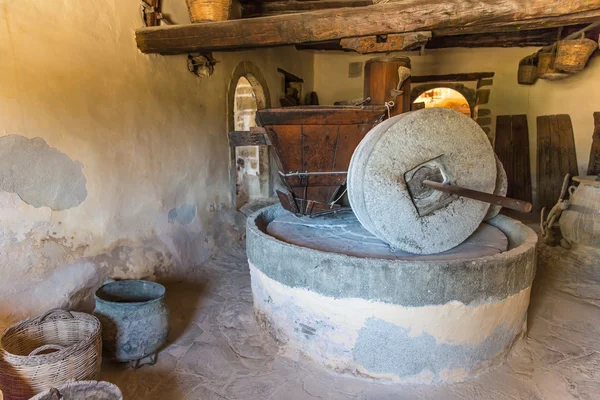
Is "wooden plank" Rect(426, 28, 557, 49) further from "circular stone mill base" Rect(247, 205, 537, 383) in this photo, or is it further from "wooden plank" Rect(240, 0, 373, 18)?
"circular stone mill base" Rect(247, 205, 537, 383)

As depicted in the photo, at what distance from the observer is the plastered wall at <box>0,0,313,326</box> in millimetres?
2311

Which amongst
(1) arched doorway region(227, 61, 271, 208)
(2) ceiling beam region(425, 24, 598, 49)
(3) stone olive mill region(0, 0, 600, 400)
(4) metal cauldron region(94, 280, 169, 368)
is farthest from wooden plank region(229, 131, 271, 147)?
(2) ceiling beam region(425, 24, 598, 49)

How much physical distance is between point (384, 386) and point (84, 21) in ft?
10.1

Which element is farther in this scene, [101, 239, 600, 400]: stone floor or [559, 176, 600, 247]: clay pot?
[559, 176, 600, 247]: clay pot

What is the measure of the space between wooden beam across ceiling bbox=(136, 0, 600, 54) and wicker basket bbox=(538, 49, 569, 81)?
8.09 feet

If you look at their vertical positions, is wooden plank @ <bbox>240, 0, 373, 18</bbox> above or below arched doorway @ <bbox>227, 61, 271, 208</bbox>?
above

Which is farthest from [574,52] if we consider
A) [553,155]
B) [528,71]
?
[553,155]

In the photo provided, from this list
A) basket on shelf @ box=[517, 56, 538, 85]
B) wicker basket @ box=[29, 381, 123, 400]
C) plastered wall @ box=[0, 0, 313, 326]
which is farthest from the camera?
basket on shelf @ box=[517, 56, 538, 85]

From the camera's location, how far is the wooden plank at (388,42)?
109 inches

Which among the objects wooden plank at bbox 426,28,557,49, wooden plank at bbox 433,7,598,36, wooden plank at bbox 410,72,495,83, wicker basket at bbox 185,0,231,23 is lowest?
wooden plank at bbox 433,7,598,36

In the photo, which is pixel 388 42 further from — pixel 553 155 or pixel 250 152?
pixel 553 155

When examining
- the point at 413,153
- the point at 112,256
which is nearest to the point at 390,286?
the point at 413,153

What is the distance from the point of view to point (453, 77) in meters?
6.67

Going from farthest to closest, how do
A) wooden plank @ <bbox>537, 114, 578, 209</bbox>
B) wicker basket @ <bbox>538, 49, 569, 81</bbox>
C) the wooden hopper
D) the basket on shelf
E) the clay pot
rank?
the basket on shelf, wooden plank @ <bbox>537, 114, 578, 209</bbox>, wicker basket @ <bbox>538, 49, 569, 81</bbox>, the clay pot, the wooden hopper
